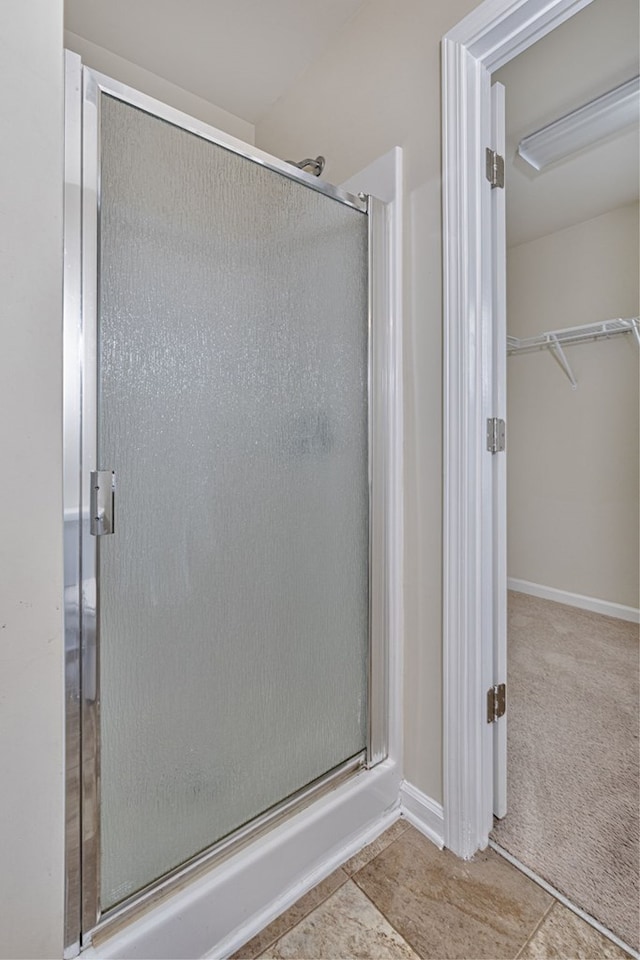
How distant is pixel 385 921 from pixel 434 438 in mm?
1180

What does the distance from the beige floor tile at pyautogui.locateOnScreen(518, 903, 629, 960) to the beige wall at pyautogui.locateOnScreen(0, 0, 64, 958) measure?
3.21ft

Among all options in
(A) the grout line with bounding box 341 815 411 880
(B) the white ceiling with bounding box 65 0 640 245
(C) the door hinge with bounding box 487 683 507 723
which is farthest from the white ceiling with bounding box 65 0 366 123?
(A) the grout line with bounding box 341 815 411 880

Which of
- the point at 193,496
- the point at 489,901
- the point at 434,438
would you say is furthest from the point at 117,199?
the point at 489,901

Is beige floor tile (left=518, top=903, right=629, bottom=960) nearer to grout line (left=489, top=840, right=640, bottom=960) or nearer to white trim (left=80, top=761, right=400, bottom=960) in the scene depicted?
grout line (left=489, top=840, right=640, bottom=960)

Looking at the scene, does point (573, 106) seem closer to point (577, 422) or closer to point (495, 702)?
point (577, 422)

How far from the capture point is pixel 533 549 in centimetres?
337

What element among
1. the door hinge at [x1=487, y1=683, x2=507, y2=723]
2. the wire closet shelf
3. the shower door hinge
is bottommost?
the door hinge at [x1=487, y1=683, x2=507, y2=723]

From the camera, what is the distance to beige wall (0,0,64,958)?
711 millimetres

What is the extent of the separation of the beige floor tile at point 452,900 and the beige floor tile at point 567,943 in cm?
2

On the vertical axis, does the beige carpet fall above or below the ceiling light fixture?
below

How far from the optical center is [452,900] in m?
1.11

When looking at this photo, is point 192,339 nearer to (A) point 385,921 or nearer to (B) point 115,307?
(B) point 115,307

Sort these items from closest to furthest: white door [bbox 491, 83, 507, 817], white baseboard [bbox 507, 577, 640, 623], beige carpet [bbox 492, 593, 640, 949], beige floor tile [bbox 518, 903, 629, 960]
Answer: beige floor tile [bbox 518, 903, 629, 960]
beige carpet [bbox 492, 593, 640, 949]
white door [bbox 491, 83, 507, 817]
white baseboard [bbox 507, 577, 640, 623]

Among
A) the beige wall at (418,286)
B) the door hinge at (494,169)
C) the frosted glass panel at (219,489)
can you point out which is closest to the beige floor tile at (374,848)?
the beige wall at (418,286)
